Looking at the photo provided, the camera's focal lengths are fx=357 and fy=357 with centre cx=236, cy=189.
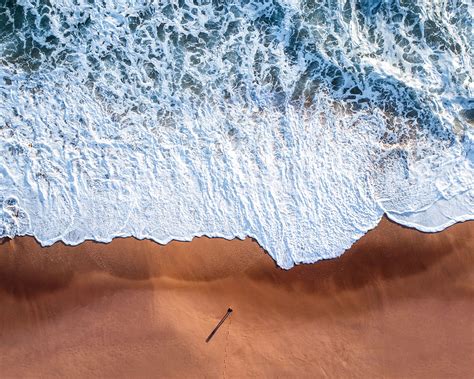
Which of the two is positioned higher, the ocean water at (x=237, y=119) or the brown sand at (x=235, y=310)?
the ocean water at (x=237, y=119)

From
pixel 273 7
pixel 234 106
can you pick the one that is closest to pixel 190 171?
pixel 234 106

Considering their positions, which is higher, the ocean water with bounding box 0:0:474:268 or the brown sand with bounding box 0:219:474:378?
the ocean water with bounding box 0:0:474:268

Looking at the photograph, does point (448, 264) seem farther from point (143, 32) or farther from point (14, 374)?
point (14, 374)

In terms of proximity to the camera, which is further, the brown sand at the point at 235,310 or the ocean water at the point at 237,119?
the ocean water at the point at 237,119

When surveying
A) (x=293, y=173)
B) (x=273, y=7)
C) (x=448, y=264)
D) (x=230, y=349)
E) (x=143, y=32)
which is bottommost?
(x=230, y=349)

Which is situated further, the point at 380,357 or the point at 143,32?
the point at 143,32
